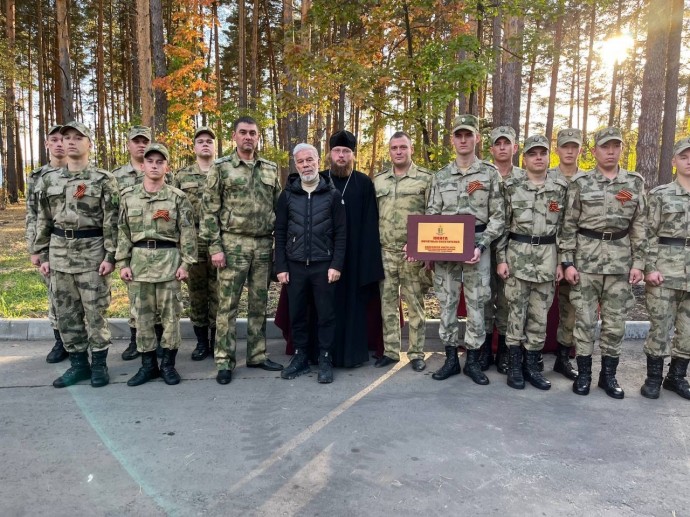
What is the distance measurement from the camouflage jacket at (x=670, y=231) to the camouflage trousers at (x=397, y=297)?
81.9 inches

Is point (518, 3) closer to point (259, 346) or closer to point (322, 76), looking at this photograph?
point (322, 76)

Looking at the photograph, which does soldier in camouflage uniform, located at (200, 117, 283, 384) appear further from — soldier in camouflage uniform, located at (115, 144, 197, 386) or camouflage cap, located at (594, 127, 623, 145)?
camouflage cap, located at (594, 127, 623, 145)

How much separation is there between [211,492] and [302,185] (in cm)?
284

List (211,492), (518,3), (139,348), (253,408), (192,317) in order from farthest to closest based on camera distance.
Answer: (518,3) → (192,317) → (139,348) → (253,408) → (211,492)

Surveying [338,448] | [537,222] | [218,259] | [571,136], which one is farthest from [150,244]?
[571,136]

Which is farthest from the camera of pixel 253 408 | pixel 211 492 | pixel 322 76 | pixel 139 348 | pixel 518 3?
pixel 322 76

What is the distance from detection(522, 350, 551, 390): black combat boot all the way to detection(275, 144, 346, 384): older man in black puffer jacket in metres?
1.92

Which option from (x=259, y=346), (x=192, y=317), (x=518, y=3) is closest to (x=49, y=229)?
(x=192, y=317)

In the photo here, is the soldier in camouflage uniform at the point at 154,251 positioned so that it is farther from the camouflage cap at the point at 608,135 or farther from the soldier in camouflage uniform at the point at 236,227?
the camouflage cap at the point at 608,135

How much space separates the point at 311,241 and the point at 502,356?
7.64ft

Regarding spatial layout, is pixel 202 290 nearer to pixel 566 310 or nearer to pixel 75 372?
pixel 75 372

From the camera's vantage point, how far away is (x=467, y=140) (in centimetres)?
475

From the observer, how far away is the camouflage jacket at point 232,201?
475cm

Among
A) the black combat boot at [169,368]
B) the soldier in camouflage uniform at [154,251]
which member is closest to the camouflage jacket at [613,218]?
the soldier in camouflage uniform at [154,251]
